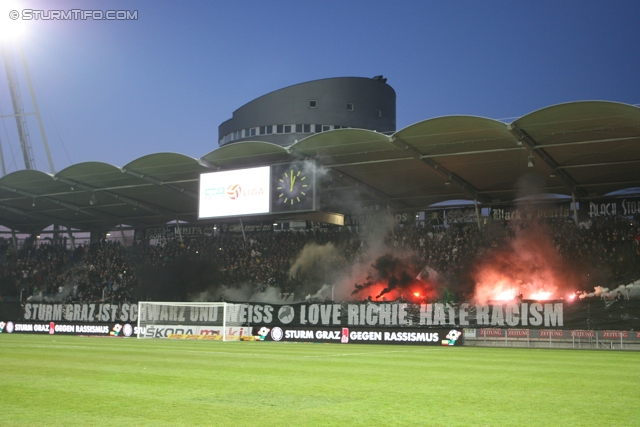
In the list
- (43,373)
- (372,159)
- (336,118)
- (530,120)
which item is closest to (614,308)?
(530,120)

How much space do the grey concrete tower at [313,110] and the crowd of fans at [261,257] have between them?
1592 cm

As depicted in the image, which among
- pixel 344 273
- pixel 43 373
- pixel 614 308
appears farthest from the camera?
pixel 344 273

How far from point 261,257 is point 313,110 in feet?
70.4

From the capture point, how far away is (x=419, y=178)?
36062 mm

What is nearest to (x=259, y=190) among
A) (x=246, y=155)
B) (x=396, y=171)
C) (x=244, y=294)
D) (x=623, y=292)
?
(x=246, y=155)

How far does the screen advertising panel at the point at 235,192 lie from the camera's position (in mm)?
33781

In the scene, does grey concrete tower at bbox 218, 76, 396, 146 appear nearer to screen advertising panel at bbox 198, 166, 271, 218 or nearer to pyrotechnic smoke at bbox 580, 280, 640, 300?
screen advertising panel at bbox 198, 166, 271, 218

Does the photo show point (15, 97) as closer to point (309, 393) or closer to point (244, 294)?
point (244, 294)

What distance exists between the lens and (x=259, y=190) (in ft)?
111

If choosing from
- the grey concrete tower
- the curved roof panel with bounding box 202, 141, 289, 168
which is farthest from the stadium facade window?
the curved roof panel with bounding box 202, 141, 289, 168

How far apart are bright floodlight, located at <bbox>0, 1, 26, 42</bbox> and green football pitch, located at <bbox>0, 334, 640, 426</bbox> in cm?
3077

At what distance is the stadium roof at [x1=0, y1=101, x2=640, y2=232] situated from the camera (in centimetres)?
2731

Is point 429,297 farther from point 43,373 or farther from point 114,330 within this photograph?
point 43,373

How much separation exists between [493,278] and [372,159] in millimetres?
9209
